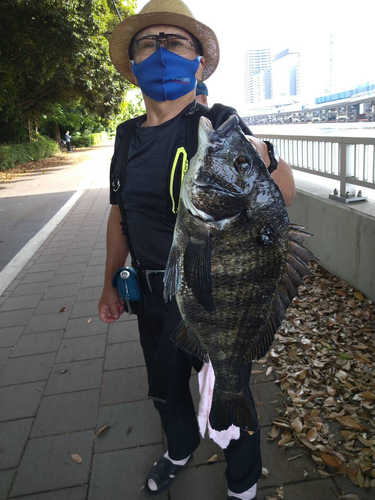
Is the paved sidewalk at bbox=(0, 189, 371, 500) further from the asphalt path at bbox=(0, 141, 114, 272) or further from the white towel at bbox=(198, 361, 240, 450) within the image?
the asphalt path at bbox=(0, 141, 114, 272)

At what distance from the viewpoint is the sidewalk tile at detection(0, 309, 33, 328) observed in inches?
199

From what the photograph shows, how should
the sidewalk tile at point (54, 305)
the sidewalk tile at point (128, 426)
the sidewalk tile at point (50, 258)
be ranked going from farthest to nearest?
1. the sidewalk tile at point (50, 258)
2. the sidewalk tile at point (54, 305)
3. the sidewalk tile at point (128, 426)

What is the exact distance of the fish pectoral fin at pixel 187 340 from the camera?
1732mm

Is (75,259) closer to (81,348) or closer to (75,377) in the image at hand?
(81,348)

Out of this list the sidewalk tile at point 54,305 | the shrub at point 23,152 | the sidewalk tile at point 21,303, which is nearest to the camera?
the sidewalk tile at point 54,305

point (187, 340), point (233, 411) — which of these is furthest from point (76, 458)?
point (187, 340)

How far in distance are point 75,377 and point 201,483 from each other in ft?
5.67

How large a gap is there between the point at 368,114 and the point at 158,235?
1572 centimetres

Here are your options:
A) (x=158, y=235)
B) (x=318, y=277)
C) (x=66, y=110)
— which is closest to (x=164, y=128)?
(x=158, y=235)

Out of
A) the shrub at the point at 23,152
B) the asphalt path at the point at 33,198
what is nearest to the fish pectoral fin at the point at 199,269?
the asphalt path at the point at 33,198

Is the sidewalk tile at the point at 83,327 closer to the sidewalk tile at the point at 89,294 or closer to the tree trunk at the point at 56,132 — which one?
the sidewalk tile at the point at 89,294

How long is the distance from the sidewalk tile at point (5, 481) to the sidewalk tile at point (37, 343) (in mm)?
1616

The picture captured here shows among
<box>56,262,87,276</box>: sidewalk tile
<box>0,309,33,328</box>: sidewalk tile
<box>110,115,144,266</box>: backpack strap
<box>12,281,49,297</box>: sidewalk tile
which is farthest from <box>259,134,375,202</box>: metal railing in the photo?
<box>12,281,49,297</box>: sidewalk tile

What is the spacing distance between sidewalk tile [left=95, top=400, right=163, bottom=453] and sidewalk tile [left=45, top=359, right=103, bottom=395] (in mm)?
425
